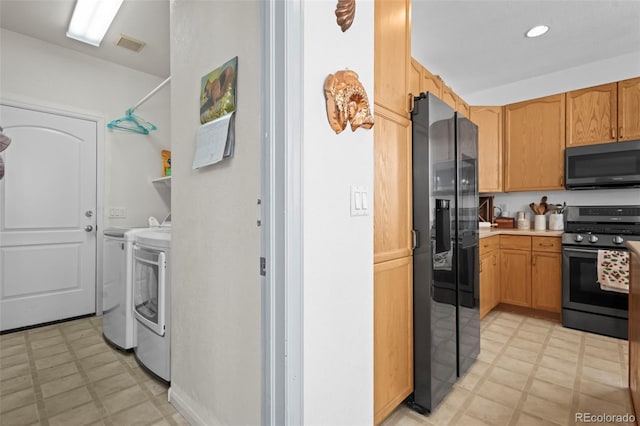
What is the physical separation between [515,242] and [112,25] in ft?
14.4

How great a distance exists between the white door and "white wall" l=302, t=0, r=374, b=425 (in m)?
3.20

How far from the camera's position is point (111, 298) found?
2389mm

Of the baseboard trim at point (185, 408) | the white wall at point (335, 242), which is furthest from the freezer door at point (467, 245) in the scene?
the baseboard trim at point (185, 408)

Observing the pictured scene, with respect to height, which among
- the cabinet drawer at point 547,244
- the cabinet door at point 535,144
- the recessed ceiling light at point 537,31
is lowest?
the cabinet drawer at point 547,244

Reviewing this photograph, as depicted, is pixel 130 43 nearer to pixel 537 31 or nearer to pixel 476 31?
pixel 476 31

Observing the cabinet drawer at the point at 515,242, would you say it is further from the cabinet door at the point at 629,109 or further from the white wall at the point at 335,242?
the white wall at the point at 335,242

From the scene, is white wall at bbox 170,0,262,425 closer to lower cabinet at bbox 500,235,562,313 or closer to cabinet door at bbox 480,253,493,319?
cabinet door at bbox 480,253,493,319

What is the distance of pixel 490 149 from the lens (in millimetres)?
3578

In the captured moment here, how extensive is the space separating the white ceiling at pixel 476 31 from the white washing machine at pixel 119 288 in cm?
184

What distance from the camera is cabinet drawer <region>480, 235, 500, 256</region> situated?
9.35 ft

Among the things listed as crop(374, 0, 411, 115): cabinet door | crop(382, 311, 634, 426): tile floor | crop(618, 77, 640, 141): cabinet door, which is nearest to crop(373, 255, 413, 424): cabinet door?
crop(382, 311, 634, 426): tile floor

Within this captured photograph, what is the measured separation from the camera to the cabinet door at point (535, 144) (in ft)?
10.5

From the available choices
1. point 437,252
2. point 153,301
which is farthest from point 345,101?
point 153,301

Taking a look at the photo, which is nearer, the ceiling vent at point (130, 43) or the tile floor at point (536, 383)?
the tile floor at point (536, 383)
